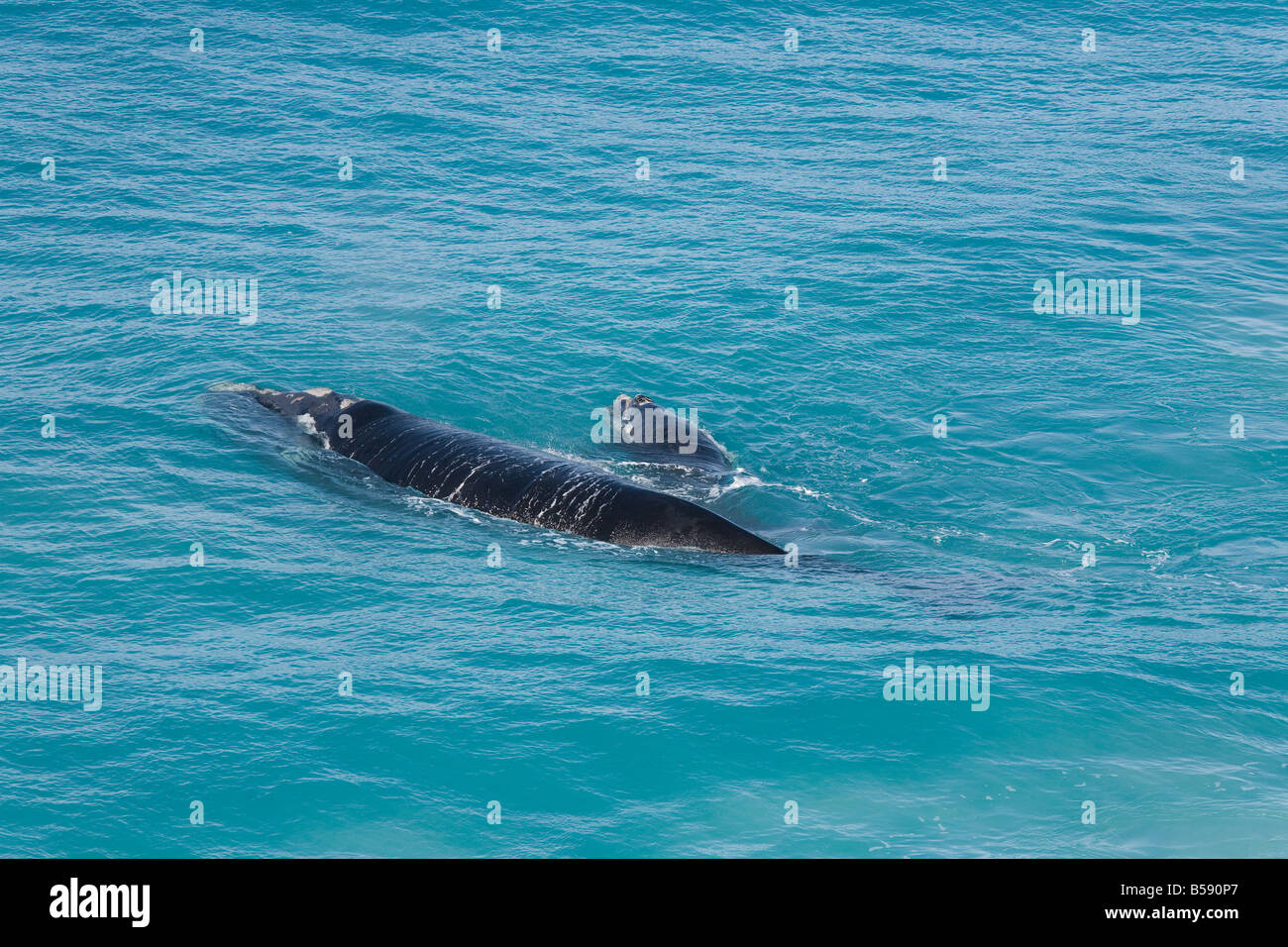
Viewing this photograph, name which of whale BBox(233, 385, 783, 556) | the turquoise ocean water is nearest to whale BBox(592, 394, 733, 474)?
the turquoise ocean water

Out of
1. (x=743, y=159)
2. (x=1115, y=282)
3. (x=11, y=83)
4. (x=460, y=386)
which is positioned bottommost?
(x=460, y=386)

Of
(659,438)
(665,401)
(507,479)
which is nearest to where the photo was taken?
(507,479)

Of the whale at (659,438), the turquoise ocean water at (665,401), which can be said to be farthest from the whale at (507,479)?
the whale at (659,438)

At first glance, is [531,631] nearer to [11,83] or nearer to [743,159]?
[743,159]

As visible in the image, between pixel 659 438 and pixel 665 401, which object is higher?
pixel 665 401

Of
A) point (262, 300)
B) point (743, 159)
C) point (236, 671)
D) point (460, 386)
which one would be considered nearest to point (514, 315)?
point (460, 386)

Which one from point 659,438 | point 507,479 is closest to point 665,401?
point 659,438

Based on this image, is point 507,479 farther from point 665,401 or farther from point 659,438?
point 665,401

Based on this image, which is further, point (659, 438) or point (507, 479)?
point (659, 438)

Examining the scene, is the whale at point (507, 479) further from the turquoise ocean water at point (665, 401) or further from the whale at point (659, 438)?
the whale at point (659, 438)
